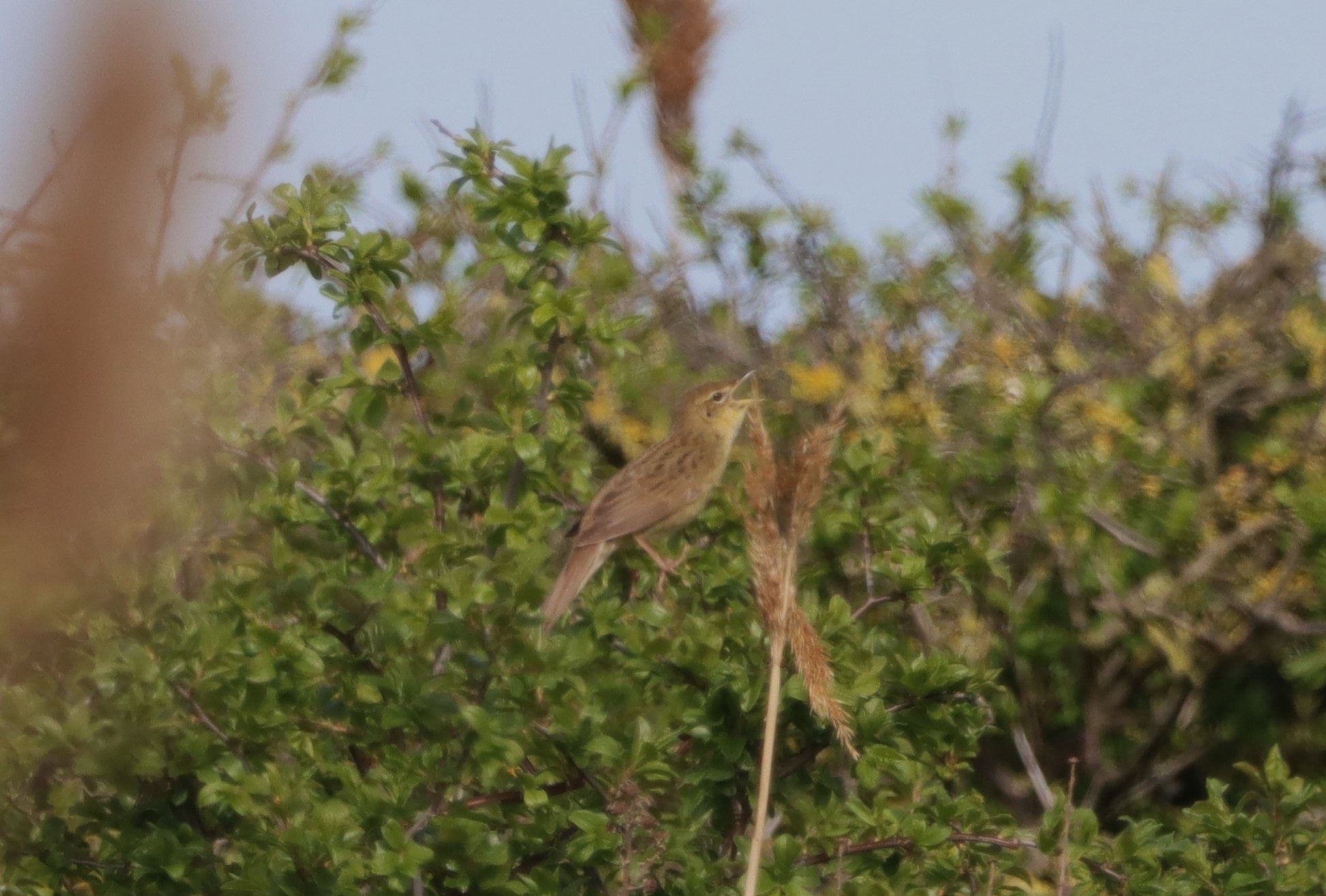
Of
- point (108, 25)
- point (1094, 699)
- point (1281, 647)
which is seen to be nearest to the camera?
point (108, 25)

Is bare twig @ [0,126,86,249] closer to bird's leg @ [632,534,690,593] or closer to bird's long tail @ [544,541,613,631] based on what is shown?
bird's leg @ [632,534,690,593]

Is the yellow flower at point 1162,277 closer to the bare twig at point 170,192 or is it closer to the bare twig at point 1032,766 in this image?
the bare twig at point 1032,766

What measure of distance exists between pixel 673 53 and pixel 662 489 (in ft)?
14.0

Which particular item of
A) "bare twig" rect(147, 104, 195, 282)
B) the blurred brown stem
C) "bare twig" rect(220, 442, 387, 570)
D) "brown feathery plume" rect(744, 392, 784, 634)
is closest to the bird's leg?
"bare twig" rect(220, 442, 387, 570)

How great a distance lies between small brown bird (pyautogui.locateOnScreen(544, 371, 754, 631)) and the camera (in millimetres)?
4758

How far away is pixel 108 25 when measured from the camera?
652mm

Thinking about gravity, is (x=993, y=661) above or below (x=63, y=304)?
above

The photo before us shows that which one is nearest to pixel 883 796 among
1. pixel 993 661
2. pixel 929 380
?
pixel 993 661

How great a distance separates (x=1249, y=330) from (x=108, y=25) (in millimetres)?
5329

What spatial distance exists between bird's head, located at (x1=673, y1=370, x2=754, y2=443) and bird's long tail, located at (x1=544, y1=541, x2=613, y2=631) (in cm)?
100

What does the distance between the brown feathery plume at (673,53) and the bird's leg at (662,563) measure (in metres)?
2.87

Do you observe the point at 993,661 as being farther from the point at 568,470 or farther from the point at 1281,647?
the point at 568,470

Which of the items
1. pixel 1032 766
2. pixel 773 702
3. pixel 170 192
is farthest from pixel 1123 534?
pixel 170 192

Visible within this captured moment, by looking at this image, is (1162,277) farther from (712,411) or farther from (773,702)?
(773,702)
